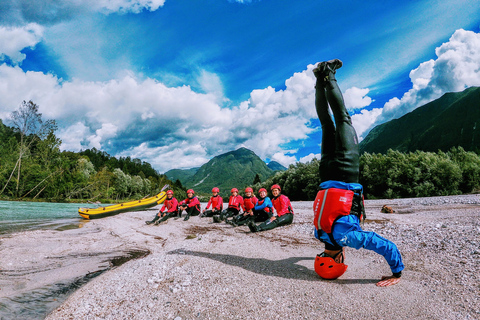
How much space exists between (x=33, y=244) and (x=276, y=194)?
9394 millimetres

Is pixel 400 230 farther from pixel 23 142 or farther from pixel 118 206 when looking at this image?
pixel 23 142

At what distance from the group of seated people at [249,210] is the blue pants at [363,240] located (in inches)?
226

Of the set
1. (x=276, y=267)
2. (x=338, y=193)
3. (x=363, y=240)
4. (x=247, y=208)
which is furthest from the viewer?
(x=247, y=208)

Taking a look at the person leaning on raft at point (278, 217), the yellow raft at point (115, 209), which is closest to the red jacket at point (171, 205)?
the yellow raft at point (115, 209)

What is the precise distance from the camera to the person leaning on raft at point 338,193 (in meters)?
3.39

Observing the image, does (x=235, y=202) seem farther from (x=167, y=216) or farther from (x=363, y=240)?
(x=363, y=240)

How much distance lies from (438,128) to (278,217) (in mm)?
157945

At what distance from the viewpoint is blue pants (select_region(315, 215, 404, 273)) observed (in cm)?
330

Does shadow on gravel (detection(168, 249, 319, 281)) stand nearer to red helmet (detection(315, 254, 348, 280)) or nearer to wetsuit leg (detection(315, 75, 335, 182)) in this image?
red helmet (detection(315, 254, 348, 280))

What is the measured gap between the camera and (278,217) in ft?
32.7

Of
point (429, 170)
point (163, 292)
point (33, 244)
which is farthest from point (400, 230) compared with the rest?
point (429, 170)

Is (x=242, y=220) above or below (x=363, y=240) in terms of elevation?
below

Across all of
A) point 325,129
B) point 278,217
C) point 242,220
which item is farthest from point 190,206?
point 325,129

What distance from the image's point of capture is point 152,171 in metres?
141
